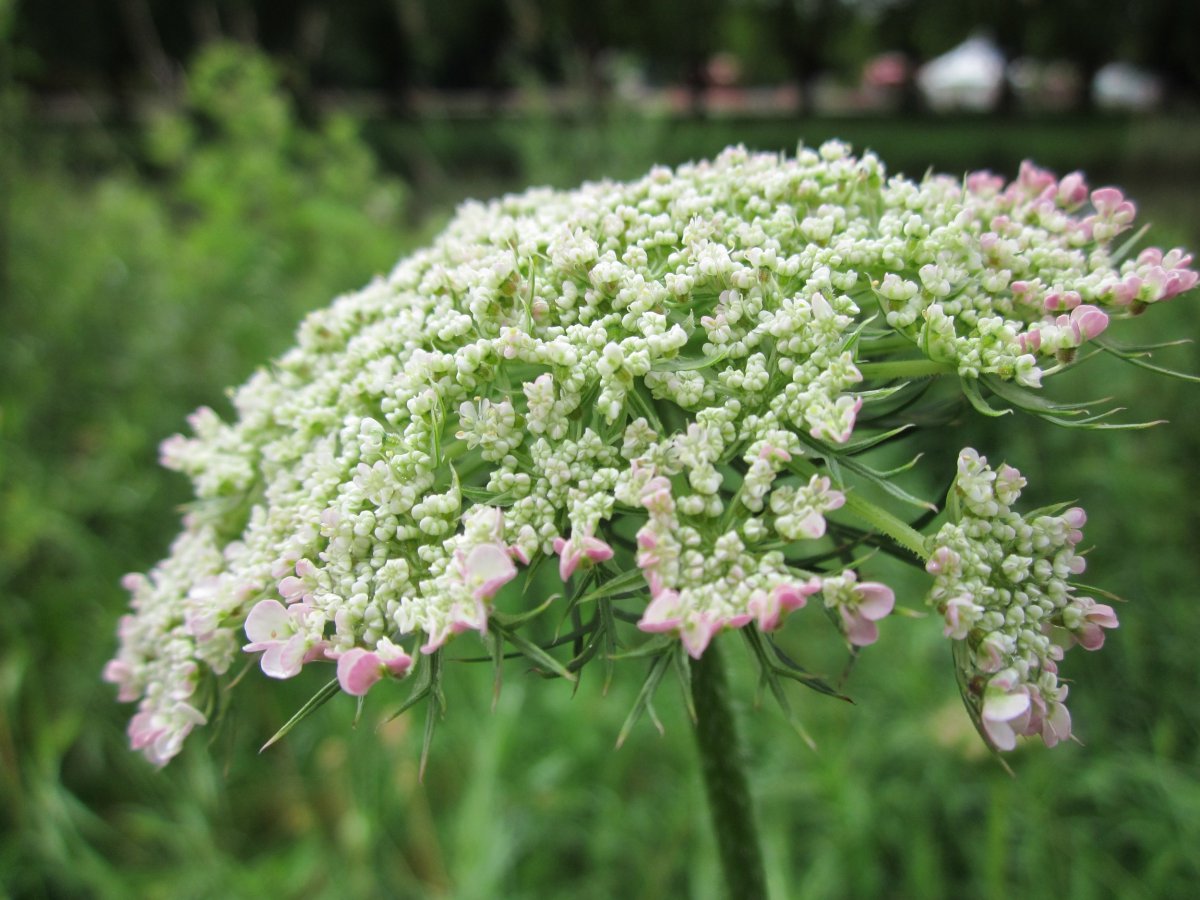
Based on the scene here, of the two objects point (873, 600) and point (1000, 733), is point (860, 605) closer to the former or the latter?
point (873, 600)

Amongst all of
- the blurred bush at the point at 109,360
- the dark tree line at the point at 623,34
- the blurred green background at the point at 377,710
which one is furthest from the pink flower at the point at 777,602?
the dark tree line at the point at 623,34

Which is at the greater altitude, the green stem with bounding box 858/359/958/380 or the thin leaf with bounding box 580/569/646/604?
the green stem with bounding box 858/359/958/380

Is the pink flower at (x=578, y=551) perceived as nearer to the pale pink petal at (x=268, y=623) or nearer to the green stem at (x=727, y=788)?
the pale pink petal at (x=268, y=623)

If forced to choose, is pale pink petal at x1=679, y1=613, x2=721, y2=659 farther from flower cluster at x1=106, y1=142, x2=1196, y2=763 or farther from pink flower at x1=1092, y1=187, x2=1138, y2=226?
pink flower at x1=1092, y1=187, x2=1138, y2=226

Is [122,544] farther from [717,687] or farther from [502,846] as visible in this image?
[717,687]

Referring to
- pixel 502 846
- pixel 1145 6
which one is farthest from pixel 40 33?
pixel 502 846

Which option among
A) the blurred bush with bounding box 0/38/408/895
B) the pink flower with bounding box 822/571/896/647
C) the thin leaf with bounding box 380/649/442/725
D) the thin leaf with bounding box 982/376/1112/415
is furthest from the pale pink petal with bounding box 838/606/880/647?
the blurred bush with bounding box 0/38/408/895
